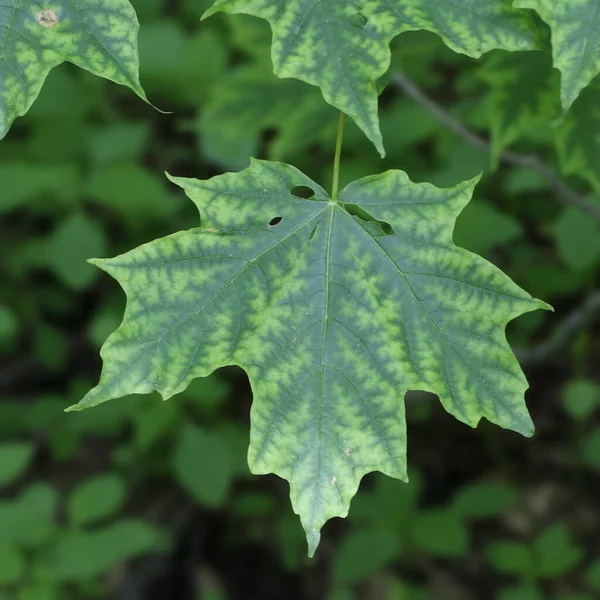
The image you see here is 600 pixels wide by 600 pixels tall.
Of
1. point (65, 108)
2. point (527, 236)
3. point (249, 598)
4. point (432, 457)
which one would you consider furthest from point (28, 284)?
point (527, 236)

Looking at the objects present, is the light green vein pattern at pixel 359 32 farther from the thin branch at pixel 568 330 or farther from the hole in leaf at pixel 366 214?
the thin branch at pixel 568 330

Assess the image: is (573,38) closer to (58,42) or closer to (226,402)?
(58,42)

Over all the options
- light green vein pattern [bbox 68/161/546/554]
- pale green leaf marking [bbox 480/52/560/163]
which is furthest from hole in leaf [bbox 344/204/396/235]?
pale green leaf marking [bbox 480/52/560/163]

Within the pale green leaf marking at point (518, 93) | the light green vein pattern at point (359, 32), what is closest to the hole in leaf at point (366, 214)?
the light green vein pattern at point (359, 32)

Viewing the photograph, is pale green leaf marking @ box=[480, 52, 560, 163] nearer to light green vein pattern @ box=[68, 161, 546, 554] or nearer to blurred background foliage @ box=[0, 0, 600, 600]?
blurred background foliage @ box=[0, 0, 600, 600]

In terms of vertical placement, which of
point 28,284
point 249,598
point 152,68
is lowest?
point 249,598

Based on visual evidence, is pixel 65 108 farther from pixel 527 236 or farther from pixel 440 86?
pixel 527 236

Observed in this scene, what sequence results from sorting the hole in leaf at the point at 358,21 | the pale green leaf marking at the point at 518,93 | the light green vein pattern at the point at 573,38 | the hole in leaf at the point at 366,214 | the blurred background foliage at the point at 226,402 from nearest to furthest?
1. the light green vein pattern at the point at 573,38
2. the hole in leaf at the point at 358,21
3. the hole in leaf at the point at 366,214
4. the pale green leaf marking at the point at 518,93
5. the blurred background foliage at the point at 226,402
